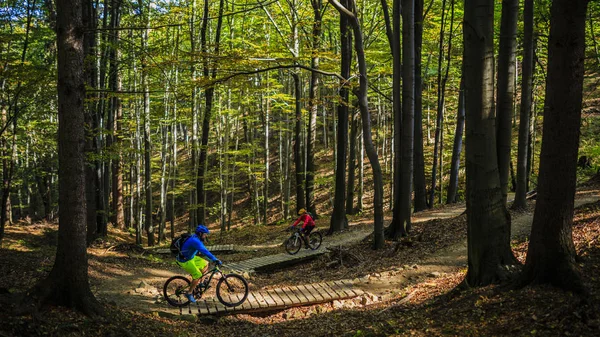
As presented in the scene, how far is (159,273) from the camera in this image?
1159 cm

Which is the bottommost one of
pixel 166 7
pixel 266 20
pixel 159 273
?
pixel 159 273

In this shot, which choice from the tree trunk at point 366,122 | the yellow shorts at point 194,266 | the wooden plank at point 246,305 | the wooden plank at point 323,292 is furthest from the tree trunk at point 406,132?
the yellow shorts at point 194,266

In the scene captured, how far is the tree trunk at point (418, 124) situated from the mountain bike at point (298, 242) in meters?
5.45

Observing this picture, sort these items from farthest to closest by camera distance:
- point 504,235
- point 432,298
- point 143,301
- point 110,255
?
point 110,255
point 143,301
point 432,298
point 504,235

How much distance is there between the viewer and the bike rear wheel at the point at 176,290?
26.7 feet

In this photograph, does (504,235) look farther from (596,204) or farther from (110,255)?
(110,255)

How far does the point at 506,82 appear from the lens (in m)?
9.96

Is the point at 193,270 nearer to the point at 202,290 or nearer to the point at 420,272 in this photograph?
→ the point at 202,290

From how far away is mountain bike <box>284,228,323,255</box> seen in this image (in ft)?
43.7

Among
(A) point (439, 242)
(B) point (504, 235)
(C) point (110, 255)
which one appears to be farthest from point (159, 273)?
(B) point (504, 235)

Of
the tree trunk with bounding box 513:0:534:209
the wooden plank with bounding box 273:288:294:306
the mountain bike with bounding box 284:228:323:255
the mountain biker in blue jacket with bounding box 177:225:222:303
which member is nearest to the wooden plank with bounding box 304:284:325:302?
the wooden plank with bounding box 273:288:294:306

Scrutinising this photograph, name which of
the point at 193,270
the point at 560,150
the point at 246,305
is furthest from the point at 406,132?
the point at 560,150

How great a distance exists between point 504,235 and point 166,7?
14.9 m

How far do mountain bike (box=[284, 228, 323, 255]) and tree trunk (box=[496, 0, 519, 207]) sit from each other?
5.94m
